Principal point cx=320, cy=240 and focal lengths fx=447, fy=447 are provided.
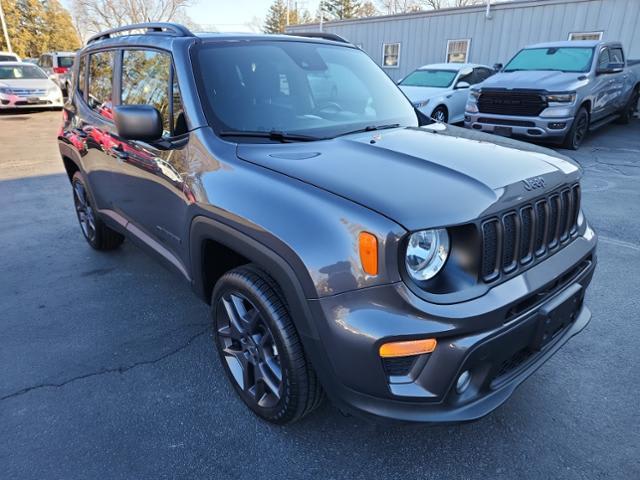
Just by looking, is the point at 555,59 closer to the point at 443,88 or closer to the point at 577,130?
the point at 577,130

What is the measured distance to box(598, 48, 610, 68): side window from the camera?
354 inches

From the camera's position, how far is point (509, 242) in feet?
5.95

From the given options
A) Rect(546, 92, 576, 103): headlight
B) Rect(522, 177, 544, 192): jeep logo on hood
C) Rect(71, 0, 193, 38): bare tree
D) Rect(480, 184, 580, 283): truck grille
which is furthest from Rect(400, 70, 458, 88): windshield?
Rect(71, 0, 193, 38): bare tree

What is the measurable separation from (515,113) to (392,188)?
305 inches

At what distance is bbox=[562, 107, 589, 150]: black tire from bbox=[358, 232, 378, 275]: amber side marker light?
832 cm

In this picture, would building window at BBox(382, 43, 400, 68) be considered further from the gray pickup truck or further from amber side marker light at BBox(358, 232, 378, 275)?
amber side marker light at BBox(358, 232, 378, 275)

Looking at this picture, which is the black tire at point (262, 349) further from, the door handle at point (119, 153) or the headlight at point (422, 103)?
the headlight at point (422, 103)

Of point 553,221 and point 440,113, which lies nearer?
point 553,221

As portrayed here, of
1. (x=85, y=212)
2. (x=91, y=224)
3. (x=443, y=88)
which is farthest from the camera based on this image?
(x=443, y=88)

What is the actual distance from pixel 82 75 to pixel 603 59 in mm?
9767

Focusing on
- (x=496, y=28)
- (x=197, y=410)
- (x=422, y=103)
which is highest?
(x=496, y=28)

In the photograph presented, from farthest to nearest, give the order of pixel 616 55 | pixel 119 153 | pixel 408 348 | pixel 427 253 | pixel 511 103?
pixel 616 55 < pixel 511 103 < pixel 119 153 < pixel 427 253 < pixel 408 348

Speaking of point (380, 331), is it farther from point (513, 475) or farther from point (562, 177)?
point (562, 177)

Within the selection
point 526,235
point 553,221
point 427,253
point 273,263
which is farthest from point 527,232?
point 273,263
